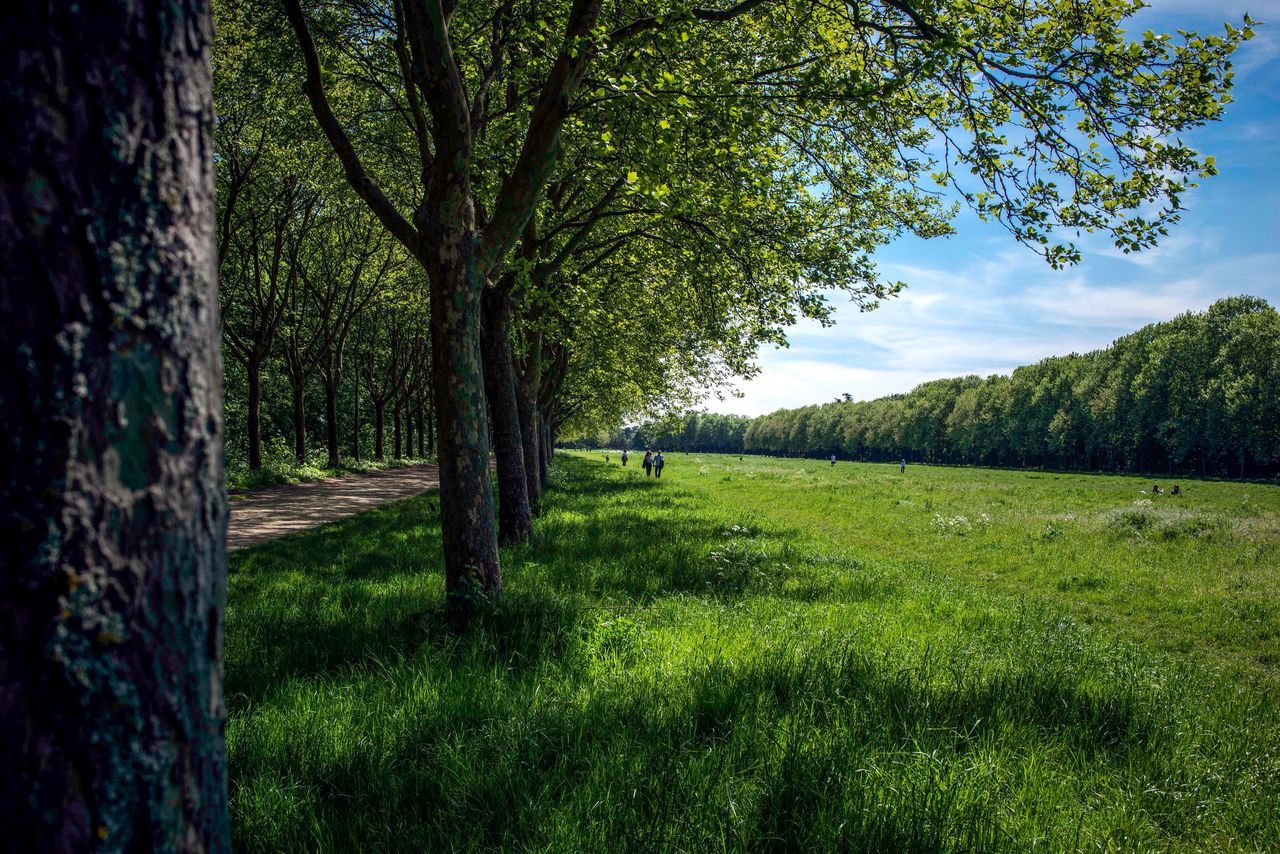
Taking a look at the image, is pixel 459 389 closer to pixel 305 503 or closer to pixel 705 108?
pixel 705 108

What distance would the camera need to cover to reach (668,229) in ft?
32.2

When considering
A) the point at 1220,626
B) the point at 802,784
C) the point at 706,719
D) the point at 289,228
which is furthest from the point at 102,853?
the point at 289,228

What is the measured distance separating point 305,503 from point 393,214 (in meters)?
14.6

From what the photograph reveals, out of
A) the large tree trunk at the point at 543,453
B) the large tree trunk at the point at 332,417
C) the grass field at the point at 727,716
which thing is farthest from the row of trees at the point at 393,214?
the large tree trunk at the point at 332,417

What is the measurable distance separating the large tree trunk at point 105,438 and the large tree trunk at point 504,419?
378 inches

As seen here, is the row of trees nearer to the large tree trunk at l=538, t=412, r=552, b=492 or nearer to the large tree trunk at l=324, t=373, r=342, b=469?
the large tree trunk at l=538, t=412, r=552, b=492

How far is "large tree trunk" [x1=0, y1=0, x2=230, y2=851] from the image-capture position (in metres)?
1.01

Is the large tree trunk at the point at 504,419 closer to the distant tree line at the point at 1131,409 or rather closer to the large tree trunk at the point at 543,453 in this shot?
the large tree trunk at the point at 543,453

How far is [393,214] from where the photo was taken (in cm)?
657

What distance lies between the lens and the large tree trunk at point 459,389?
5.83 metres

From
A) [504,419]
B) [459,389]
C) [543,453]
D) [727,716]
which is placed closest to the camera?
[727,716]

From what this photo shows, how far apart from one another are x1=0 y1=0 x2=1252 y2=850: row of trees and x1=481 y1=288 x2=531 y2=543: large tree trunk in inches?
2.0

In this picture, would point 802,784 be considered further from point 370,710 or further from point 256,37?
point 256,37

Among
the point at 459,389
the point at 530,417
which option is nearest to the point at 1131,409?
the point at 530,417
